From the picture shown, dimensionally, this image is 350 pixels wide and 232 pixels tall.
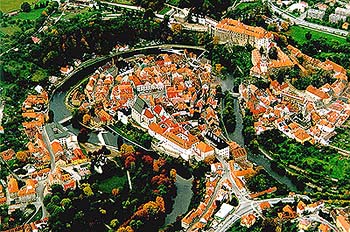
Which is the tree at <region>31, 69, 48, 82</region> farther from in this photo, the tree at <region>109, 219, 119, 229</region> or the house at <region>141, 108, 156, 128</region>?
the tree at <region>109, 219, 119, 229</region>

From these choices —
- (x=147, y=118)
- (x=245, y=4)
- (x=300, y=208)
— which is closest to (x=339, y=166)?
(x=300, y=208)

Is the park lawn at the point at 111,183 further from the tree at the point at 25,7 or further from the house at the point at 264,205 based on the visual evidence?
the tree at the point at 25,7

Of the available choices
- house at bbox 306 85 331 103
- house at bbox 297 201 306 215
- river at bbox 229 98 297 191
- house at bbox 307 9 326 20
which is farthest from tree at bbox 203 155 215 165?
house at bbox 307 9 326 20

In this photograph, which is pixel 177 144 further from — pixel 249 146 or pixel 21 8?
pixel 21 8

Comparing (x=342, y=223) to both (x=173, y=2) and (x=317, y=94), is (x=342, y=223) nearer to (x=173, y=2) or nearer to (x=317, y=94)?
(x=317, y=94)

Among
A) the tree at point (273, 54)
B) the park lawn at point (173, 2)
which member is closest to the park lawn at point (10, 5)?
the park lawn at point (173, 2)
